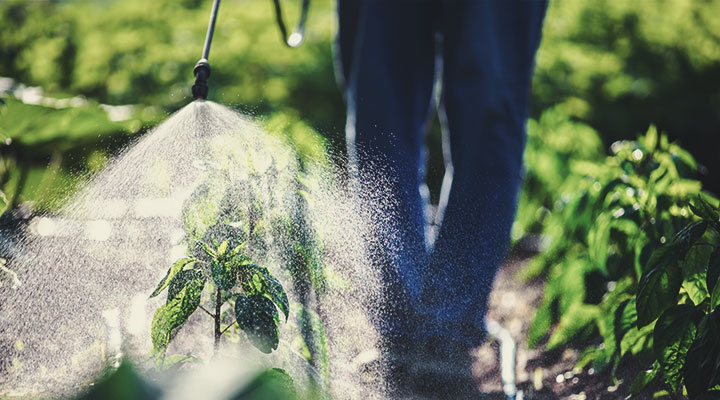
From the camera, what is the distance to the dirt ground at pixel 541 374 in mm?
1488

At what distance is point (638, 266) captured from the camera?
1480 mm

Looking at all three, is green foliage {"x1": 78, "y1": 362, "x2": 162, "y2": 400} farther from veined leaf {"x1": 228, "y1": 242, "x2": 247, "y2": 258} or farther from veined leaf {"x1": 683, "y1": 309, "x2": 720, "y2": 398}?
veined leaf {"x1": 683, "y1": 309, "x2": 720, "y2": 398}

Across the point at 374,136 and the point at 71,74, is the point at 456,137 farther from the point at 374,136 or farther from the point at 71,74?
the point at 71,74

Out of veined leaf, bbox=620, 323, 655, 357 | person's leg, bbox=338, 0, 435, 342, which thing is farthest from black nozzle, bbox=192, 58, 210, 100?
veined leaf, bbox=620, 323, 655, 357

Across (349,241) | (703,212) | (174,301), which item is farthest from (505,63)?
(174,301)

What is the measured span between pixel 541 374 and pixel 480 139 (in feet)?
2.11

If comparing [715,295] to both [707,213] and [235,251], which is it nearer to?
[707,213]

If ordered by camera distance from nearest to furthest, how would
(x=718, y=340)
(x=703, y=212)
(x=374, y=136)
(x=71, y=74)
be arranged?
1. (x=718, y=340)
2. (x=703, y=212)
3. (x=374, y=136)
4. (x=71, y=74)

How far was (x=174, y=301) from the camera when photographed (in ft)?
3.57

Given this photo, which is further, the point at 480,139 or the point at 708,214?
the point at 480,139

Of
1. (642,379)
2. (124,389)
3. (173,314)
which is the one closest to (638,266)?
(642,379)

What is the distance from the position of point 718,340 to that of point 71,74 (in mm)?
3184

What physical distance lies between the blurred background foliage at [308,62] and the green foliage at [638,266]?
1016 millimetres

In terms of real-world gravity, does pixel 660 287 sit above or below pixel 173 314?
below
